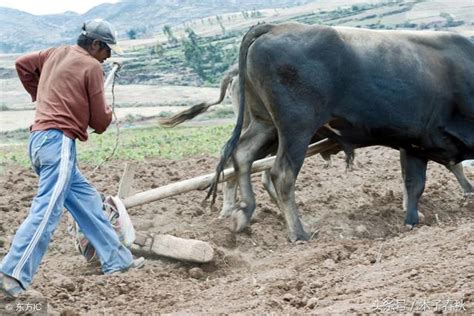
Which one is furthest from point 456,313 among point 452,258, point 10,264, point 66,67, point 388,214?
point 388,214

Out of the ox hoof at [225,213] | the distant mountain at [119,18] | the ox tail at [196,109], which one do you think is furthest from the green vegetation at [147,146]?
the distant mountain at [119,18]

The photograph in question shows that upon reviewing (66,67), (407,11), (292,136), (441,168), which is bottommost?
(407,11)

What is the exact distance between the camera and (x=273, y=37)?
8.47m

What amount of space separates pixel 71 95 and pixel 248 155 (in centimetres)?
261

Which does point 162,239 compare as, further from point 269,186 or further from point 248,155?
point 269,186

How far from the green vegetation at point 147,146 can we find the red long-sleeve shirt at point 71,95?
596cm

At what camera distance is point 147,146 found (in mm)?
15188

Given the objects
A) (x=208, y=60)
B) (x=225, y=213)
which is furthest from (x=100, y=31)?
(x=208, y=60)

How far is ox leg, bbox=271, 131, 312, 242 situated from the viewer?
850 cm

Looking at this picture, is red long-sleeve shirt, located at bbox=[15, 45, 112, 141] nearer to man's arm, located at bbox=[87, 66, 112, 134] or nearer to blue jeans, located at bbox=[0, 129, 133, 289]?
man's arm, located at bbox=[87, 66, 112, 134]

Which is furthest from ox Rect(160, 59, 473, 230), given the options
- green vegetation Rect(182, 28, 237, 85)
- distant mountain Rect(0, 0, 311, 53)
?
distant mountain Rect(0, 0, 311, 53)

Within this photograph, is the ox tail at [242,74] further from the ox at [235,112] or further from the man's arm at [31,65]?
the man's arm at [31,65]

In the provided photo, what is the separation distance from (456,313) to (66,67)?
3.47 meters

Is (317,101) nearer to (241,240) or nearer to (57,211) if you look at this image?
(241,240)
